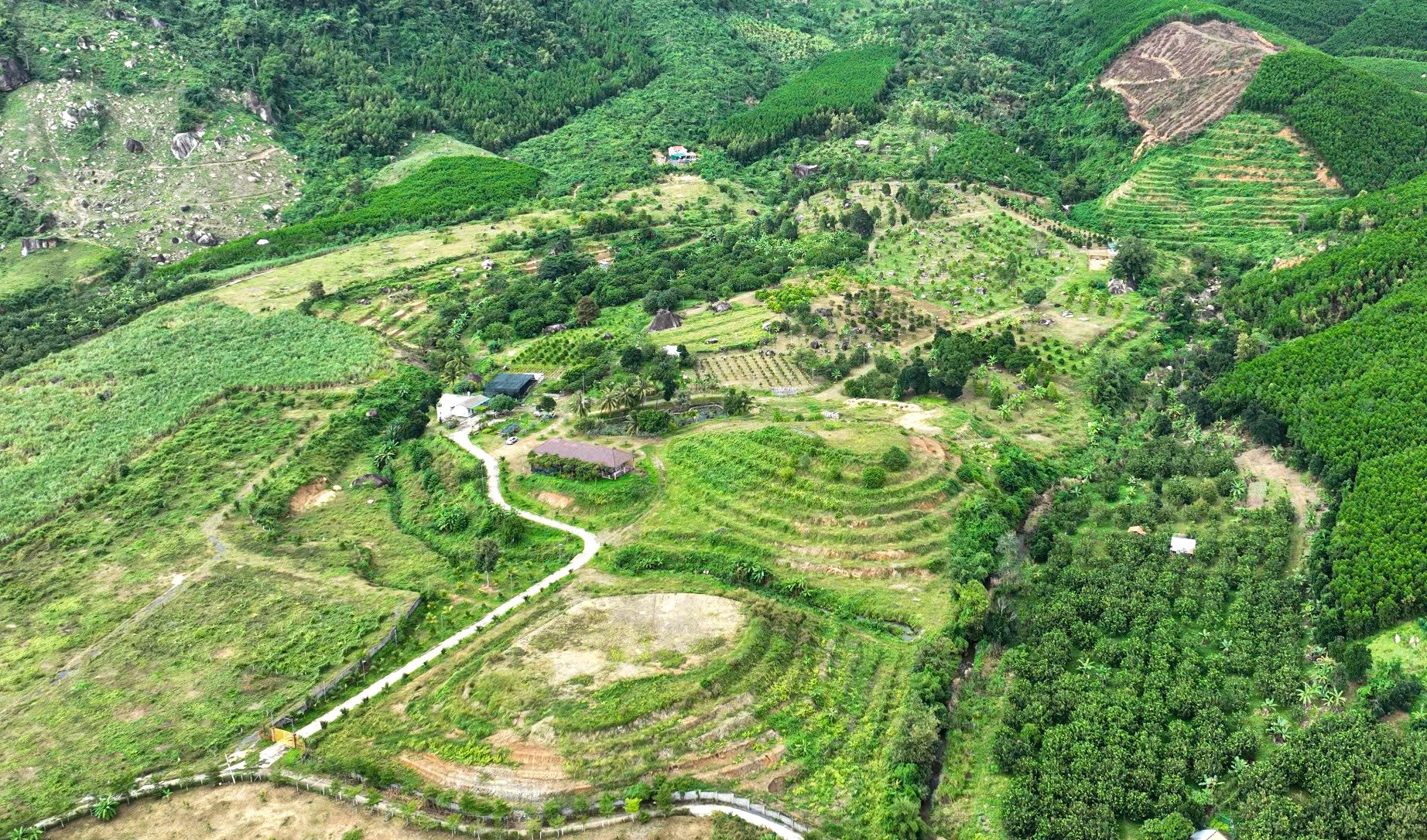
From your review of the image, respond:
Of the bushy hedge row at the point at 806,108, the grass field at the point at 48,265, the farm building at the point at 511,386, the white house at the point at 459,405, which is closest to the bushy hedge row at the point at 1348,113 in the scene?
the bushy hedge row at the point at 806,108

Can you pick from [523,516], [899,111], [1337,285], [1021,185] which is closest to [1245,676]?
[523,516]

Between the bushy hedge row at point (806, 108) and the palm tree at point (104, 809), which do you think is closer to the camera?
the palm tree at point (104, 809)

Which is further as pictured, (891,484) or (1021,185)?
(1021,185)

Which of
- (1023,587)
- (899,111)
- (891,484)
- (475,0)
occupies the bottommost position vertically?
(1023,587)

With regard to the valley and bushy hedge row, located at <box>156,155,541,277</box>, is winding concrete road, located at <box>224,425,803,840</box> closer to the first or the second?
the valley

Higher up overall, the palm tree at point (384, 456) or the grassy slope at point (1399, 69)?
the grassy slope at point (1399, 69)

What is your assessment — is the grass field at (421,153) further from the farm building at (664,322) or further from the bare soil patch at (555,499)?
the bare soil patch at (555,499)

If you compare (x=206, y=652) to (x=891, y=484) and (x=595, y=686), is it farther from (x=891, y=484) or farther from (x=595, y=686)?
(x=891, y=484)
